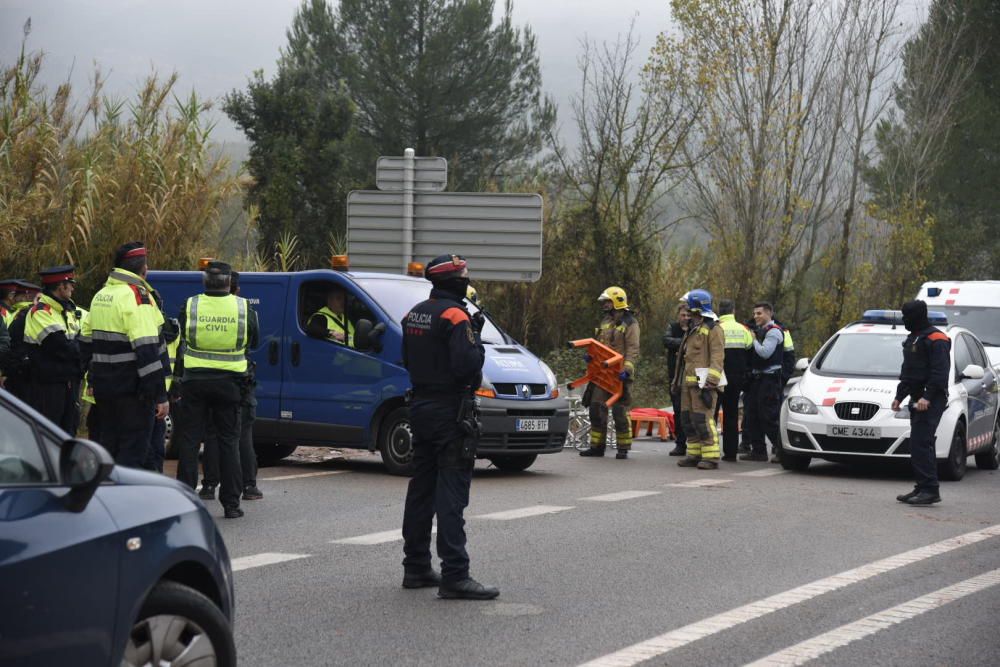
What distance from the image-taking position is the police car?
562 inches

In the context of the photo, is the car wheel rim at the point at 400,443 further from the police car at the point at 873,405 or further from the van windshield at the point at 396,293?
the police car at the point at 873,405

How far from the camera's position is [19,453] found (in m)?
4.20

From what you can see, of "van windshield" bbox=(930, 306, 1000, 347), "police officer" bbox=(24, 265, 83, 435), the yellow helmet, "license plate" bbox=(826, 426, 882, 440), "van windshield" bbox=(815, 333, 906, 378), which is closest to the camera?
"police officer" bbox=(24, 265, 83, 435)

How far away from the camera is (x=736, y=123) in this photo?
95.2 feet

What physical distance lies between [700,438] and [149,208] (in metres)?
7.05

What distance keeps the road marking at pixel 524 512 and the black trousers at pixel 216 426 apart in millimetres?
1808

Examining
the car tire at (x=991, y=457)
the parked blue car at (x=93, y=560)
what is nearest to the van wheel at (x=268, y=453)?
the car tire at (x=991, y=457)

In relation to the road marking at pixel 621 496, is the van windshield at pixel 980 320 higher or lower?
higher

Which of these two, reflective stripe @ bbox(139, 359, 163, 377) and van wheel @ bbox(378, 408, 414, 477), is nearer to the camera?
reflective stripe @ bbox(139, 359, 163, 377)

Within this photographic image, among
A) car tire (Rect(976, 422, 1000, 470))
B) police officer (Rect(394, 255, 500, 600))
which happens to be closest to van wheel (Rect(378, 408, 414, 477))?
police officer (Rect(394, 255, 500, 600))

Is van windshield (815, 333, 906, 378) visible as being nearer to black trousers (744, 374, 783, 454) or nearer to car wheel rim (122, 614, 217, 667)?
black trousers (744, 374, 783, 454)

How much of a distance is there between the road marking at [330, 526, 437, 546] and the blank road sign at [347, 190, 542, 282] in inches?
452

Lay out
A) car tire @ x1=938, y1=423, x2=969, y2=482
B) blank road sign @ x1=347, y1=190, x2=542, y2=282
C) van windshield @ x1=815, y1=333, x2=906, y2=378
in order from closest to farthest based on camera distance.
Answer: car tire @ x1=938, y1=423, x2=969, y2=482 < van windshield @ x1=815, y1=333, x2=906, y2=378 < blank road sign @ x1=347, y1=190, x2=542, y2=282

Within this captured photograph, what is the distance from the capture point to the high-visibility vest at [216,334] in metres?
10.6
